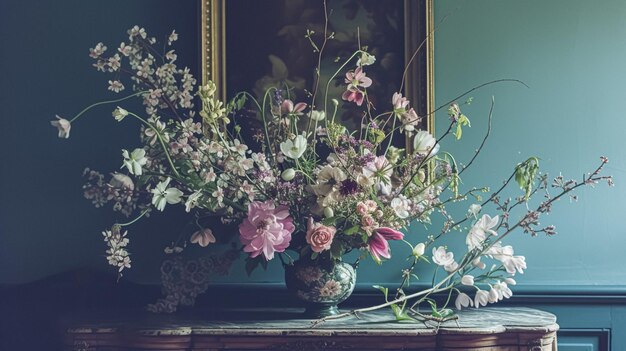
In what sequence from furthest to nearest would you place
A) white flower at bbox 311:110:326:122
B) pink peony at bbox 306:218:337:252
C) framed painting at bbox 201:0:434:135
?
framed painting at bbox 201:0:434:135
white flower at bbox 311:110:326:122
pink peony at bbox 306:218:337:252

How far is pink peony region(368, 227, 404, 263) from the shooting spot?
1.84 meters

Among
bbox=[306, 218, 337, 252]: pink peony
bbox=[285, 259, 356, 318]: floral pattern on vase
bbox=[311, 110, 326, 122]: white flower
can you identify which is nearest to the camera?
bbox=[306, 218, 337, 252]: pink peony

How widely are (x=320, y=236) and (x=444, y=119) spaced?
70 centimetres

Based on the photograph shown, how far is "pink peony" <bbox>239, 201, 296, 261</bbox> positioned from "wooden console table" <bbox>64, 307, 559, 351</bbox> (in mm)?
205

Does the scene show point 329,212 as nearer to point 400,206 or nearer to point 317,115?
point 400,206

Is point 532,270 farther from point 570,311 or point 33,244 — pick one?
point 33,244

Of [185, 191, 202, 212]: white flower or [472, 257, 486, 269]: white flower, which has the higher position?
[185, 191, 202, 212]: white flower

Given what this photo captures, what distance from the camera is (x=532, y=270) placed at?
2.27m

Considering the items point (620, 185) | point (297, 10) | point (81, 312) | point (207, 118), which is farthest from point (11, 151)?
point (620, 185)

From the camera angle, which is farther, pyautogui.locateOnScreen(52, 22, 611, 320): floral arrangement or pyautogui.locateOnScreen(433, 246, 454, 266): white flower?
pyautogui.locateOnScreen(433, 246, 454, 266): white flower

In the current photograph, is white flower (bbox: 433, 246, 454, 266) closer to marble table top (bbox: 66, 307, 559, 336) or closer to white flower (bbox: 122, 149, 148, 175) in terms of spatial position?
marble table top (bbox: 66, 307, 559, 336)

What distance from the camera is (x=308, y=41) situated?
7.49 ft

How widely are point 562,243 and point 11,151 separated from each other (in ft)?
5.84

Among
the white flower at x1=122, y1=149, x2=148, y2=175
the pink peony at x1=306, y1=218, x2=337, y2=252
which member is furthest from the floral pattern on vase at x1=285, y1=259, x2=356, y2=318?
the white flower at x1=122, y1=149, x2=148, y2=175
